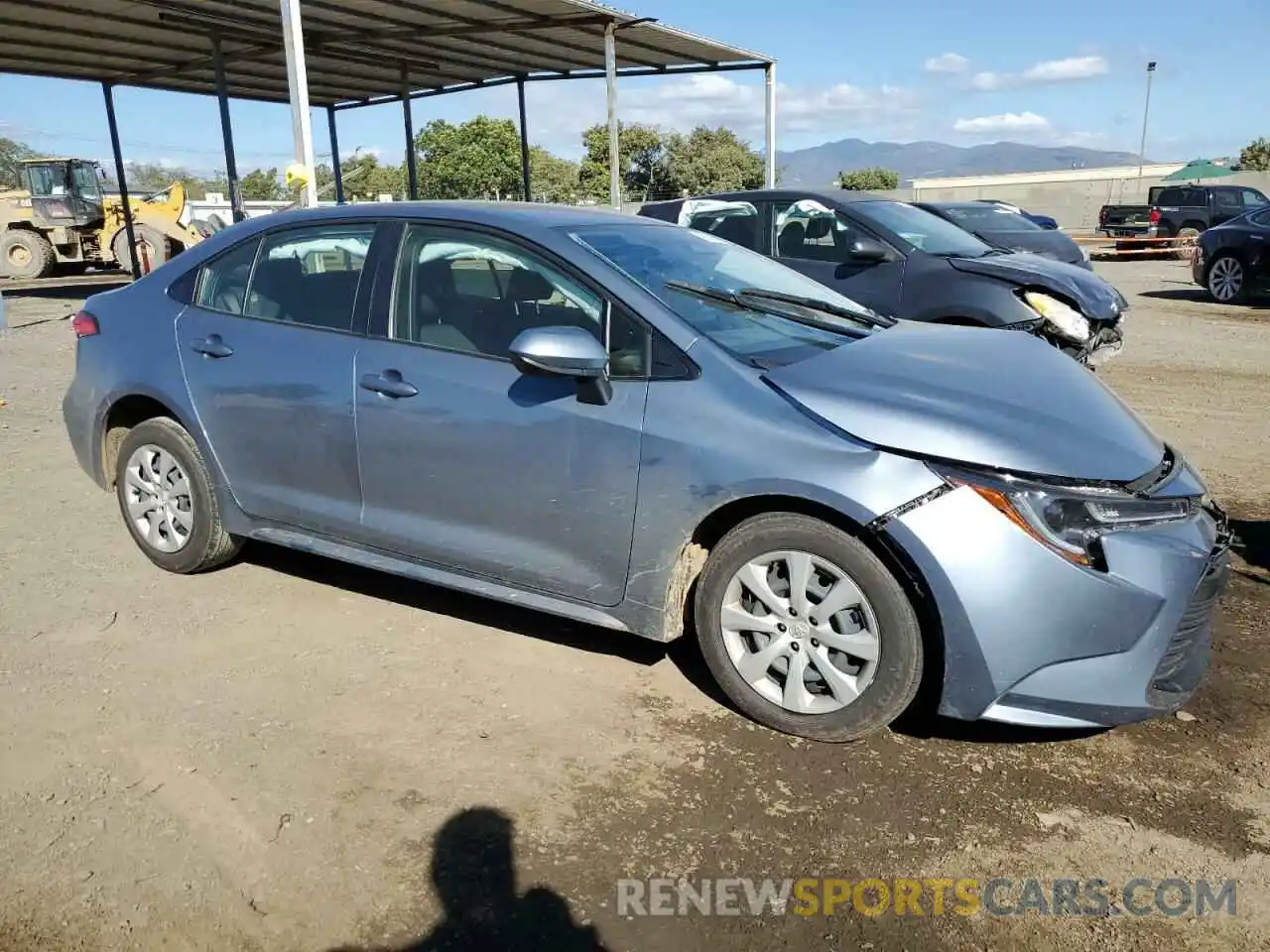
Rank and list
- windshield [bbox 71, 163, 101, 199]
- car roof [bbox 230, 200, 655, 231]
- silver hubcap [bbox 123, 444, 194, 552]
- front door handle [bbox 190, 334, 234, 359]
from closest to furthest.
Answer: car roof [bbox 230, 200, 655, 231] < front door handle [bbox 190, 334, 234, 359] < silver hubcap [bbox 123, 444, 194, 552] < windshield [bbox 71, 163, 101, 199]

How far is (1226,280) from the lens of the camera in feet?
49.9

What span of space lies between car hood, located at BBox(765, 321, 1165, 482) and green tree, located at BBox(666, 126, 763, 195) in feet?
215

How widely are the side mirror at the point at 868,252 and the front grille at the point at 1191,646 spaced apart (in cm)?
507

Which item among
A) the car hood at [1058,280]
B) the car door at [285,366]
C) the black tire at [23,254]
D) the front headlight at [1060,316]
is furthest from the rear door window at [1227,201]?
the black tire at [23,254]

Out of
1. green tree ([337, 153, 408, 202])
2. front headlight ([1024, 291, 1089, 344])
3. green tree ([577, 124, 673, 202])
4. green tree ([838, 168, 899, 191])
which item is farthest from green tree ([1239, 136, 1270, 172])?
front headlight ([1024, 291, 1089, 344])

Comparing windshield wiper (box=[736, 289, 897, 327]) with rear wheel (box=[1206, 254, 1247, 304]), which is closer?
windshield wiper (box=[736, 289, 897, 327])

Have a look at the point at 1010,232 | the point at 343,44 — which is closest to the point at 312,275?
the point at 1010,232

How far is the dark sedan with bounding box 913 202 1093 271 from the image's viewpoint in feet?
40.3

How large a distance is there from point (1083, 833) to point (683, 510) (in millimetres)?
1462

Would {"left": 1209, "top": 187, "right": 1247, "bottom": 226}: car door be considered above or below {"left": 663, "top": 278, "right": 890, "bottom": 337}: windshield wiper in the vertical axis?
above

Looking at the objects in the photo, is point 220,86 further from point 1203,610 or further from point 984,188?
point 984,188

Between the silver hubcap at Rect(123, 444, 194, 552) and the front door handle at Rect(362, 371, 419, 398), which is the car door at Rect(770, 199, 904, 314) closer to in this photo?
A: the front door handle at Rect(362, 371, 419, 398)

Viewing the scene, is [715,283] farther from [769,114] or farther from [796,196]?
[769,114]

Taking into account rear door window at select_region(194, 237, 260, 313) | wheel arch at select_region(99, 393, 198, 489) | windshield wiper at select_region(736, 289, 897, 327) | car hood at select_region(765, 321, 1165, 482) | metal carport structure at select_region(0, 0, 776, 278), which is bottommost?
wheel arch at select_region(99, 393, 198, 489)
